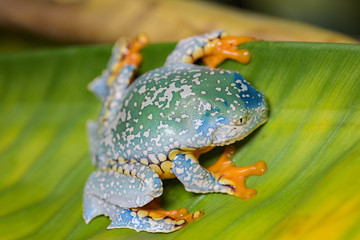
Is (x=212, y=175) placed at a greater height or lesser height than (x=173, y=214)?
greater

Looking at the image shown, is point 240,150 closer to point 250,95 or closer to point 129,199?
point 250,95

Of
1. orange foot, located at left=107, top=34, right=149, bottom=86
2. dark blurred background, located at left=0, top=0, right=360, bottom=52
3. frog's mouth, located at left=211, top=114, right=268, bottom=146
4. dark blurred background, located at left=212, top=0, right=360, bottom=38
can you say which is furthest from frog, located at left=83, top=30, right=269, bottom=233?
dark blurred background, located at left=212, top=0, right=360, bottom=38

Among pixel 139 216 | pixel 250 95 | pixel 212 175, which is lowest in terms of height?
pixel 139 216

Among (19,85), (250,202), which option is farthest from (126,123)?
(19,85)

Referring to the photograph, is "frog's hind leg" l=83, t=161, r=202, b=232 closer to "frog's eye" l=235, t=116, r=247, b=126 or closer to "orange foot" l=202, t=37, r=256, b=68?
"frog's eye" l=235, t=116, r=247, b=126

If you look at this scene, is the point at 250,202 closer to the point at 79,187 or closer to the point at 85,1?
the point at 79,187

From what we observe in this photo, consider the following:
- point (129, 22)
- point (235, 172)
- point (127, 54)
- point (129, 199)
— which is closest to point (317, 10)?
point (129, 22)

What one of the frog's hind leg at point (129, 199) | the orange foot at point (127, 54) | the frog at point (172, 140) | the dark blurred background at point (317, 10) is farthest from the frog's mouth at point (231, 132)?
the dark blurred background at point (317, 10)
